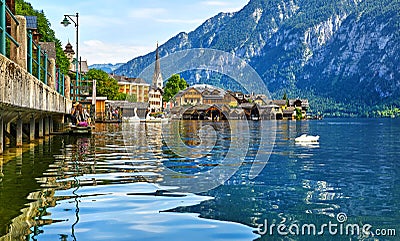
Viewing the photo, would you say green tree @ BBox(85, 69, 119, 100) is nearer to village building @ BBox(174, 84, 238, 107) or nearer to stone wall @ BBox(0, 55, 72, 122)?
village building @ BBox(174, 84, 238, 107)

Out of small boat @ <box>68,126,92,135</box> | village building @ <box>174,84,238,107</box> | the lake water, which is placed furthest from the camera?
village building @ <box>174,84,238,107</box>

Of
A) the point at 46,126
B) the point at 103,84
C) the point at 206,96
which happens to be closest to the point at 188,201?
the point at 46,126

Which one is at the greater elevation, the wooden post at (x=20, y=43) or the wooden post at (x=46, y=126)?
the wooden post at (x=20, y=43)

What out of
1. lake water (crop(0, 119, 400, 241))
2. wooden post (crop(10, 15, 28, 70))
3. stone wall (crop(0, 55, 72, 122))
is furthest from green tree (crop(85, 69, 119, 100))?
lake water (crop(0, 119, 400, 241))

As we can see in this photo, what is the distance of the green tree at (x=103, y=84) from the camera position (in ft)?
433

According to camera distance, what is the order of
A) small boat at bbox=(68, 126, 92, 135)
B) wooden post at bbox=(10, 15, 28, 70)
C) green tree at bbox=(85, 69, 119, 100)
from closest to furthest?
wooden post at bbox=(10, 15, 28, 70)
small boat at bbox=(68, 126, 92, 135)
green tree at bbox=(85, 69, 119, 100)

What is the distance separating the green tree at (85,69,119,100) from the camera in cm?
13200

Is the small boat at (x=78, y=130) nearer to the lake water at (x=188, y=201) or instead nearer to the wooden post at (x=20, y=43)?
the lake water at (x=188, y=201)

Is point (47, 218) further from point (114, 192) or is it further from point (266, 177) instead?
point (266, 177)

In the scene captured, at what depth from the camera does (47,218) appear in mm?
8953

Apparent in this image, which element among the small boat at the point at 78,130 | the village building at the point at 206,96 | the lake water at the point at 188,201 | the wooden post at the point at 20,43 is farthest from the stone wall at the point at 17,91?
the village building at the point at 206,96

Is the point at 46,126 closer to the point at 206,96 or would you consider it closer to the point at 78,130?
the point at 78,130

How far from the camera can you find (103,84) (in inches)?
5354

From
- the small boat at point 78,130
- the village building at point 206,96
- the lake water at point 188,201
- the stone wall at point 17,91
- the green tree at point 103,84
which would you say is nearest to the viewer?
the lake water at point 188,201
